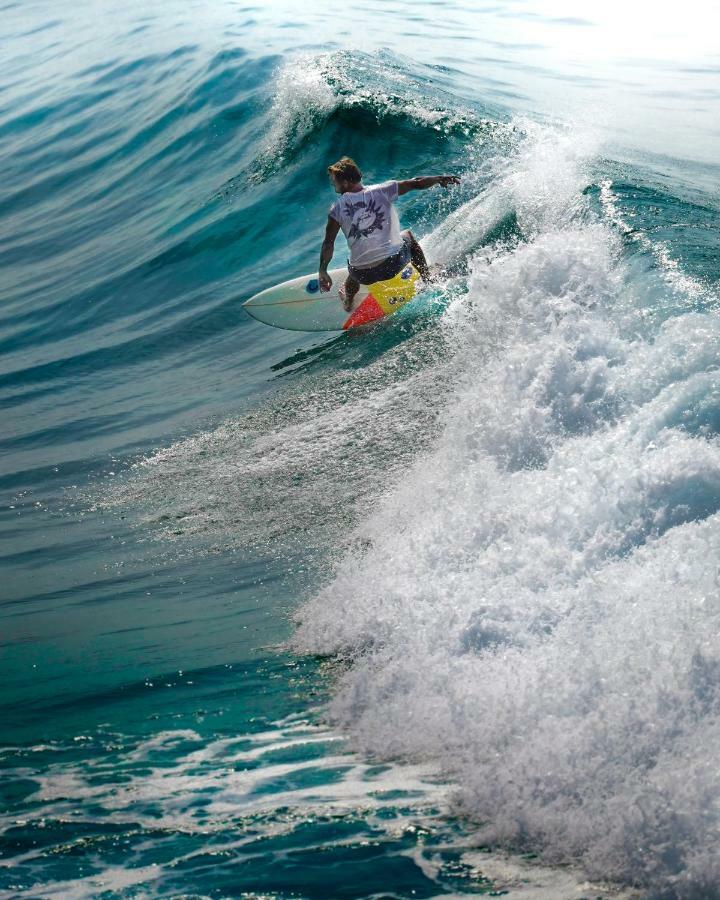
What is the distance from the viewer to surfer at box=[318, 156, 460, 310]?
30.9 ft

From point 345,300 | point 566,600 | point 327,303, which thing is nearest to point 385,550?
point 566,600

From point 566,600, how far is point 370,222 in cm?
553

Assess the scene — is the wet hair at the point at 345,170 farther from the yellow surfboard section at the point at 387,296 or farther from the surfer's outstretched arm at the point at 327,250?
the yellow surfboard section at the point at 387,296

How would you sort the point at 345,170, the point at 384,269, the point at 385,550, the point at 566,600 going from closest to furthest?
the point at 566,600, the point at 385,550, the point at 345,170, the point at 384,269

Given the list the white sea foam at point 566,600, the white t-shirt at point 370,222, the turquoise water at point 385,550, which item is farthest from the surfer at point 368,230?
the white sea foam at point 566,600

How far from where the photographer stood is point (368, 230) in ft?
31.5

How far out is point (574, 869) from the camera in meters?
3.54

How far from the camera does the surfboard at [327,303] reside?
9906 mm

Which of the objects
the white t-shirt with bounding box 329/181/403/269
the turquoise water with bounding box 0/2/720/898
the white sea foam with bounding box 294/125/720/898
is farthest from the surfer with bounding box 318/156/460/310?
the white sea foam with bounding box 294/125/720/898

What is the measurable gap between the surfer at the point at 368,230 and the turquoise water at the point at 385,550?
47cm

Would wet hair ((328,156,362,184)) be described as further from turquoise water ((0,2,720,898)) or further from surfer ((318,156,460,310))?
turquoise water ((0,2,720,898))

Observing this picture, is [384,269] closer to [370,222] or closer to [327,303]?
[370,222]

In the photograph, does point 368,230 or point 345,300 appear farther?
point 345,300

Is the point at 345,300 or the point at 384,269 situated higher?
the point at 384,269
